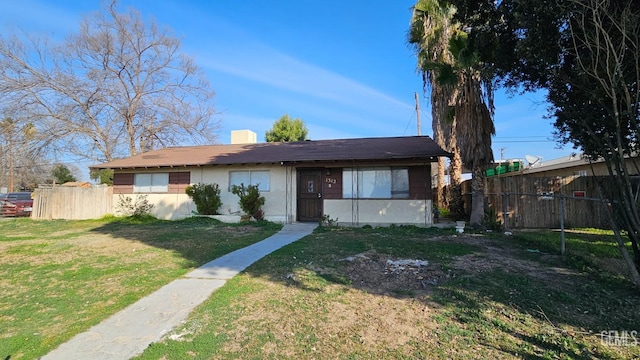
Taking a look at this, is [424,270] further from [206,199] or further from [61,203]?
[61,203]

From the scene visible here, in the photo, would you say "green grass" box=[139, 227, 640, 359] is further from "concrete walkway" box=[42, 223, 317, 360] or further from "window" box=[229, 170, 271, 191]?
"window" box=[229, 170, 271, 191]

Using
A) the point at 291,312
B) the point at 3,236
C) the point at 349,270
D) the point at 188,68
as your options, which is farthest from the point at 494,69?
the point at 188,68

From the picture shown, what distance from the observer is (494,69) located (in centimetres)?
646

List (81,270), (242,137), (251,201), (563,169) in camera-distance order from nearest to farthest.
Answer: (81,270), (251,201), (563,169), (242,137)

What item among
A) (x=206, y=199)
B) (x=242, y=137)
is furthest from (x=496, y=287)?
(x=242, y=137)

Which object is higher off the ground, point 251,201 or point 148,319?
point 251,201

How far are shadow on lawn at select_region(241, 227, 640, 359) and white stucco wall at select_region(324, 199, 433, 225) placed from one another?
4138 millimetres

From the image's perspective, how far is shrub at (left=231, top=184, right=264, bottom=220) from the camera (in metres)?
14.3

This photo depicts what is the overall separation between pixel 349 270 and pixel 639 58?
5.23m

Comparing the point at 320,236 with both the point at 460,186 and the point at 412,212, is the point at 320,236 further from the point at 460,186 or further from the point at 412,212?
the point at 460,186

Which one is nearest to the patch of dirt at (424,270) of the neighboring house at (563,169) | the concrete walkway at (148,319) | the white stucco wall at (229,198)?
the concrete walkway at (148,319)

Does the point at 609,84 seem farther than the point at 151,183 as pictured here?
No

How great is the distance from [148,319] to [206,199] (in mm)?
11080

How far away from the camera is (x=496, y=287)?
16.3 ft
